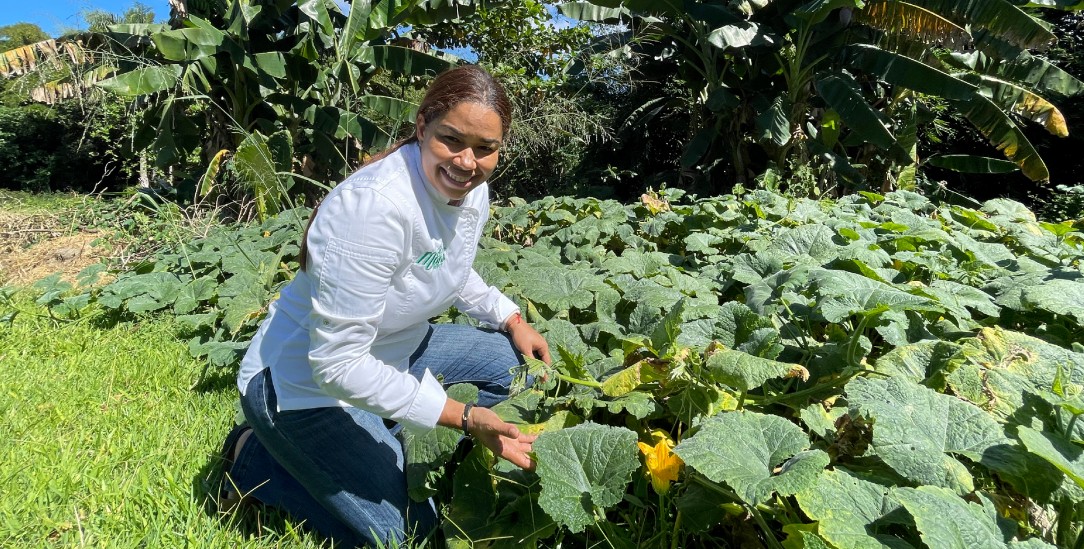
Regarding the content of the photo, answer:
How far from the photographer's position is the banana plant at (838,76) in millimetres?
7113

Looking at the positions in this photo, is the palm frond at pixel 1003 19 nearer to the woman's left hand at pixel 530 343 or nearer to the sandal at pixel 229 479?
the woman's left hand at pixel 530 343

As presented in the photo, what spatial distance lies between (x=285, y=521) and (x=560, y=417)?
850mm

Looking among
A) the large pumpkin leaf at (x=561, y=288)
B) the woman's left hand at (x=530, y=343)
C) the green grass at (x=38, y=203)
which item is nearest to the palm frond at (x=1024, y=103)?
the large pumpkin leaf at (x=561, y=288)

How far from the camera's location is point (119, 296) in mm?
3875

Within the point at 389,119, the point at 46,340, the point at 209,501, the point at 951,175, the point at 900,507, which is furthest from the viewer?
the point at 951,175

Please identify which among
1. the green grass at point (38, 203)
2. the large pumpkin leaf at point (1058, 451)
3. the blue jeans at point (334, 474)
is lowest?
the green grass at point (38, 203)

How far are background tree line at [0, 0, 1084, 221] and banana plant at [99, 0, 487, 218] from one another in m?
0.03

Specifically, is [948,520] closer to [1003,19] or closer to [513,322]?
[513,322]

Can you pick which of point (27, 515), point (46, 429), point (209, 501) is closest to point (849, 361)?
point (209, 501)

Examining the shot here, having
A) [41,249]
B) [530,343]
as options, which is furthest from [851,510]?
[41,249]

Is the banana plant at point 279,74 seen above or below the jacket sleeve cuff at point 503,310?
below

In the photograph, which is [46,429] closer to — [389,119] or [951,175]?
[389,119]

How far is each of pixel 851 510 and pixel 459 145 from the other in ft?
4.04

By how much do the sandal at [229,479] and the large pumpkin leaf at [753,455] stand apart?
4.45 feet
